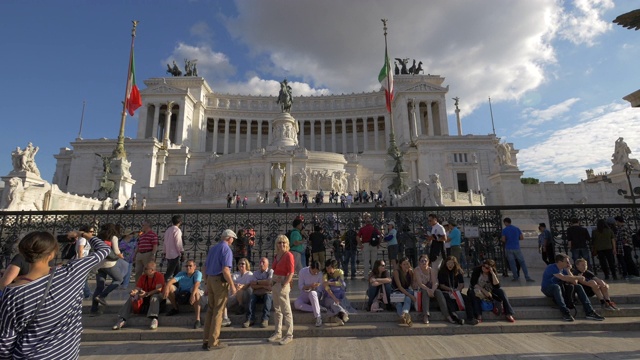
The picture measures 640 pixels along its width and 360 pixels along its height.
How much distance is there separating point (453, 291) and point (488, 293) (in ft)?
2.01

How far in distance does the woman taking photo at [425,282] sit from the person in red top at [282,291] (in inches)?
99.7

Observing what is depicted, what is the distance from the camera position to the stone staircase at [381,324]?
5859 millimetres

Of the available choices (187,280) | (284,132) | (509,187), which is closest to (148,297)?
(187,280)

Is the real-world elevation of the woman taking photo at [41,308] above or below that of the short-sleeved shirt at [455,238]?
below

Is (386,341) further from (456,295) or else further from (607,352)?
(607,352)

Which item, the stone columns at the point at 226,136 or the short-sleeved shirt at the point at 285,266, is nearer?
the short-sleeved shirt at the point at 285,266

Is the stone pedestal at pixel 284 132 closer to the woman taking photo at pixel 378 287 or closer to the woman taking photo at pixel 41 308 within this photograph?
the woman taking photo at pixel 378 287

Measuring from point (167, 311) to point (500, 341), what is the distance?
6002 mm

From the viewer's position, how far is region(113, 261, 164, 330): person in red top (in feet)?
20.2

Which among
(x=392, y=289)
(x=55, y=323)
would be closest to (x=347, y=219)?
(x=392, y=289)

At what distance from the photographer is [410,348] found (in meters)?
5.20

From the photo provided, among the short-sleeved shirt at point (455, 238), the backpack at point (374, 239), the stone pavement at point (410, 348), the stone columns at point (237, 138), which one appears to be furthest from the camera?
the stone columns at point (237, 138)

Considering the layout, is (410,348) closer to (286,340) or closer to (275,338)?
(286,340)

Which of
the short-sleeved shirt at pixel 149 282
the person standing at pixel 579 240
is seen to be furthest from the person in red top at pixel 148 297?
the person standing at pixel 579 240
